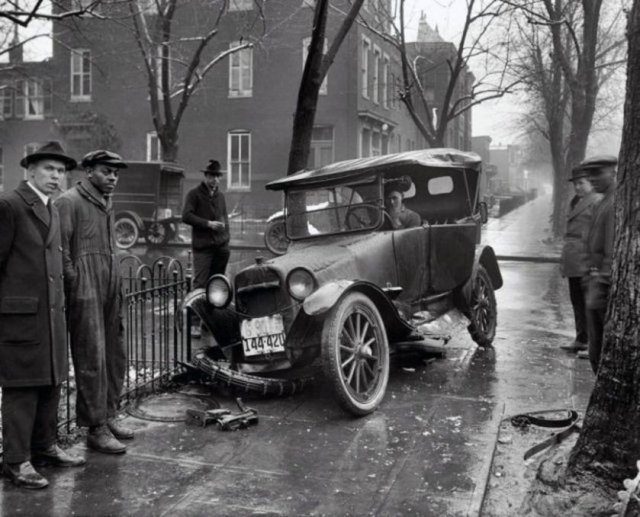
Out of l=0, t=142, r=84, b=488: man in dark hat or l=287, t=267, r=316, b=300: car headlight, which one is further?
l=287, t=267, r=316, b=300: car headlight

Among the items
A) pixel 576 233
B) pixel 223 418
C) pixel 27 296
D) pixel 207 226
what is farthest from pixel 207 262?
pixel 27 296

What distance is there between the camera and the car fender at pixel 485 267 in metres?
7.61

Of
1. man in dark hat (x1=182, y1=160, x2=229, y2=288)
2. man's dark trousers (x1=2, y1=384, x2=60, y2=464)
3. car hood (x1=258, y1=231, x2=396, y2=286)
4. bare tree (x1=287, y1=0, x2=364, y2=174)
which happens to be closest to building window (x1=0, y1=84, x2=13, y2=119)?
bare tree (x1=287, y1=0, x2=364, y2=174)

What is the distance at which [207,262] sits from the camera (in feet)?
28.9

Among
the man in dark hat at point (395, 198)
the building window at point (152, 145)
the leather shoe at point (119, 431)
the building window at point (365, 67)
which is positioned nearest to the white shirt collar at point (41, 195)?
the leather shoe at point (119, 431)

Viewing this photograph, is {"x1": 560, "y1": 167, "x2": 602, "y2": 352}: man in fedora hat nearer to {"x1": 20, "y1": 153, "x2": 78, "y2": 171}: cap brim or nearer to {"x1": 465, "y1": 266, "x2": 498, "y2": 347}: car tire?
{"x1": 465, "y1": 266, "x2": 498, "y2": 347}: car tire

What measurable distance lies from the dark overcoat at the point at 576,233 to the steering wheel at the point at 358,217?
2343 mm

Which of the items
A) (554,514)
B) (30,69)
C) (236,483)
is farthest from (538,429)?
(30,69)

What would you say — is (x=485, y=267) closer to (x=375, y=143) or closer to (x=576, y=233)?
(x=576, y=233)

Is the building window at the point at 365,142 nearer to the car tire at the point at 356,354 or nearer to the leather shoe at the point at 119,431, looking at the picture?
the car tire at the point at 356,354

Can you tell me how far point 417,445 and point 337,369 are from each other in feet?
2.69

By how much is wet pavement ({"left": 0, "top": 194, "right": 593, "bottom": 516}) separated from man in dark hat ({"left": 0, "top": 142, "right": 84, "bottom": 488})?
331 millimetres

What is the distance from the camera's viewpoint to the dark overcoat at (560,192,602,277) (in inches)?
293

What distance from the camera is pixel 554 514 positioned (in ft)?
11.9
